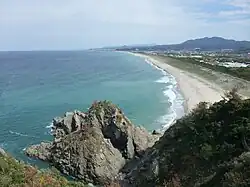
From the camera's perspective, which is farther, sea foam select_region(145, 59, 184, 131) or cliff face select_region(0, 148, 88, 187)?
sea foam select_region(145, 59, 184, 131)

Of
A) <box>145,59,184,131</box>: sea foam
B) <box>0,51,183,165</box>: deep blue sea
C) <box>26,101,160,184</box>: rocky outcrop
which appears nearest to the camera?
<box>26,101,160,184</box>: rocky outcrop

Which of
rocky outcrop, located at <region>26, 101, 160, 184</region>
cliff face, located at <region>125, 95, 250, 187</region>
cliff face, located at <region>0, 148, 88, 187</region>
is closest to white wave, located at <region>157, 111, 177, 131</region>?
rocky outcrop, located at <region>26, 101, 160, 184</region>

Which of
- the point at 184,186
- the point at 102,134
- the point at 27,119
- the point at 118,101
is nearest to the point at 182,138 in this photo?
the point at 184,186

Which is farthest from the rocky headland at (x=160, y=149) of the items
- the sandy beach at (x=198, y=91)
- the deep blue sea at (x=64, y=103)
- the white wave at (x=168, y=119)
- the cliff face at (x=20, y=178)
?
the sandy beach at (x=198, y=91)

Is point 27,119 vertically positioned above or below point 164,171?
below

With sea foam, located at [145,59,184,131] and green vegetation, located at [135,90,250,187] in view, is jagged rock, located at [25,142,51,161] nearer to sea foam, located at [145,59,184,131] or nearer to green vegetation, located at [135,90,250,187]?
green vegetation, located at [135,90,250,187]

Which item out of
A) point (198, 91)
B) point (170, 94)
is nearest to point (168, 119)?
point (170, 94)

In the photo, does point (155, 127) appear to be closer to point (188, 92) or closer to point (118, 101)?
point (118, 101)

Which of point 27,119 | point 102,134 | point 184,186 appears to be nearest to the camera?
point 184,186
